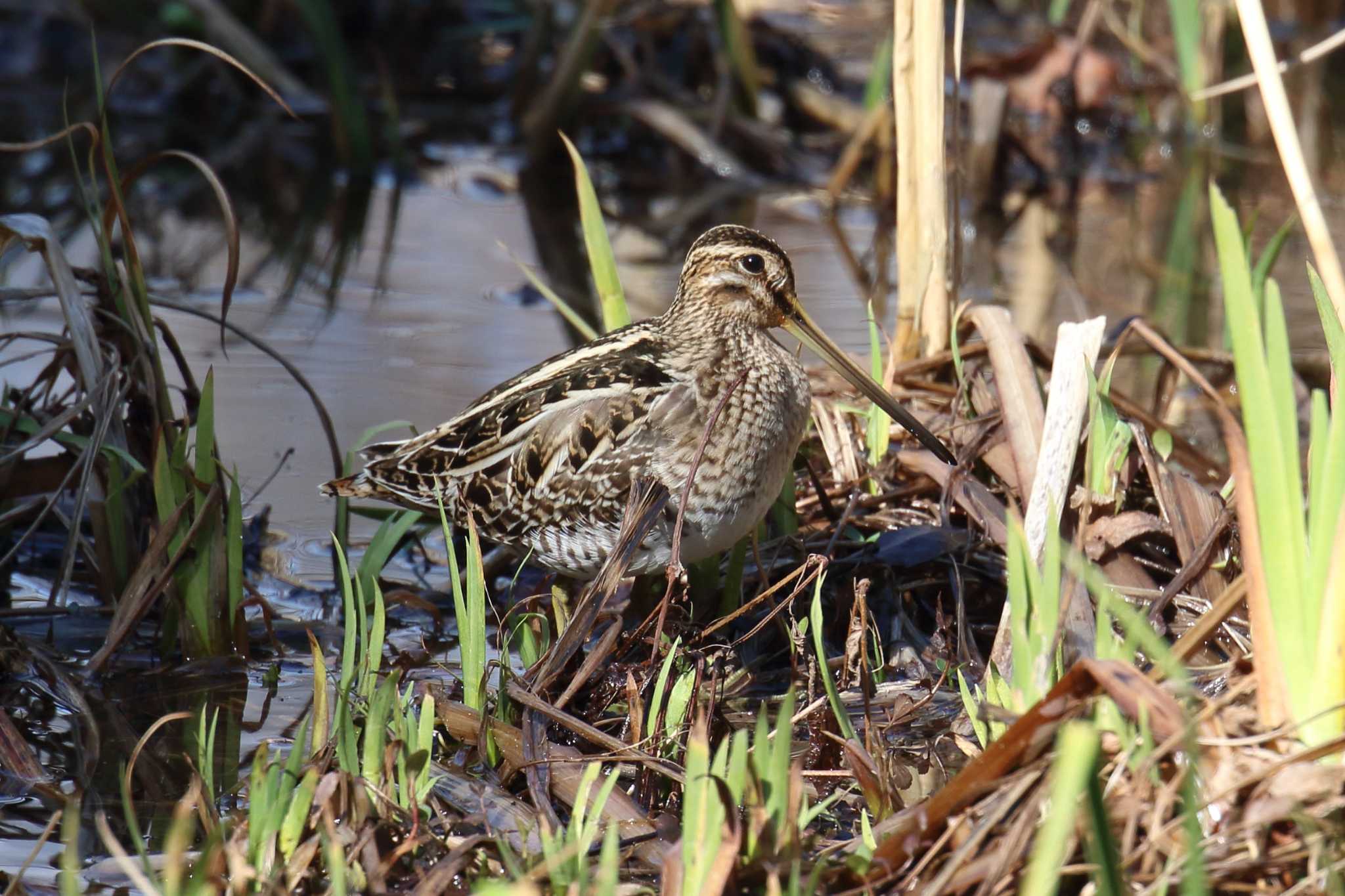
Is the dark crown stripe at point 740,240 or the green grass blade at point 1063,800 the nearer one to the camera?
the green grass blade at point 1063,800

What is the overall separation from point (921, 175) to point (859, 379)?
0.83 meters

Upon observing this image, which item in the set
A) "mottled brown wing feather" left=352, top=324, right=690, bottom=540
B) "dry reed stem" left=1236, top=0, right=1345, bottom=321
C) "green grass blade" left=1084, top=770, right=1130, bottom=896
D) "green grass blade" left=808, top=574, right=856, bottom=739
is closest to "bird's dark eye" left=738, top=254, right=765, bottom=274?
"mottled brown wing feather" left=352, top=324, right=690, bottom=540

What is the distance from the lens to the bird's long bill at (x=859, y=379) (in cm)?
329

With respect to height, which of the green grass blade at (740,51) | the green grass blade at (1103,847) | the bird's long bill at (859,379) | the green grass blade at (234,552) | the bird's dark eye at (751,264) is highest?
the green grass blade at (740,51)

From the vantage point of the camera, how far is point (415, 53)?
356 inches

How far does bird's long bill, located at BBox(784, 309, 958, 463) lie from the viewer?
129 inches

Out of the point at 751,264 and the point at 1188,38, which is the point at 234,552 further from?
the point at 1188,38

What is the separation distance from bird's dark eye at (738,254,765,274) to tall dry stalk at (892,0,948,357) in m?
0.73

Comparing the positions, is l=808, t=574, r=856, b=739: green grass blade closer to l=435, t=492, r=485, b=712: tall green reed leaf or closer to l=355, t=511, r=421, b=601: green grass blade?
l=435, t=492, r=485, b=712: tall green reed leaf

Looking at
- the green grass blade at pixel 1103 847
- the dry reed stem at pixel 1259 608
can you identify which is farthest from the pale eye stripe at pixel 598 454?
the green grass blade at pixel 1103 847

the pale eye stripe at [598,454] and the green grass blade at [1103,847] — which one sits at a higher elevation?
the pale eye stripe at [598,454]

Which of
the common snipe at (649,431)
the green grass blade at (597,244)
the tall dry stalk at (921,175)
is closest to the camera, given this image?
the common snipe at (649,431)

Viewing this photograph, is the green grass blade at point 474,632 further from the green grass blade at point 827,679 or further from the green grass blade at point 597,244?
the green grass blade at point 597,244

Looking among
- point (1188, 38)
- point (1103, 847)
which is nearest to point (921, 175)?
point (1103, 847)
